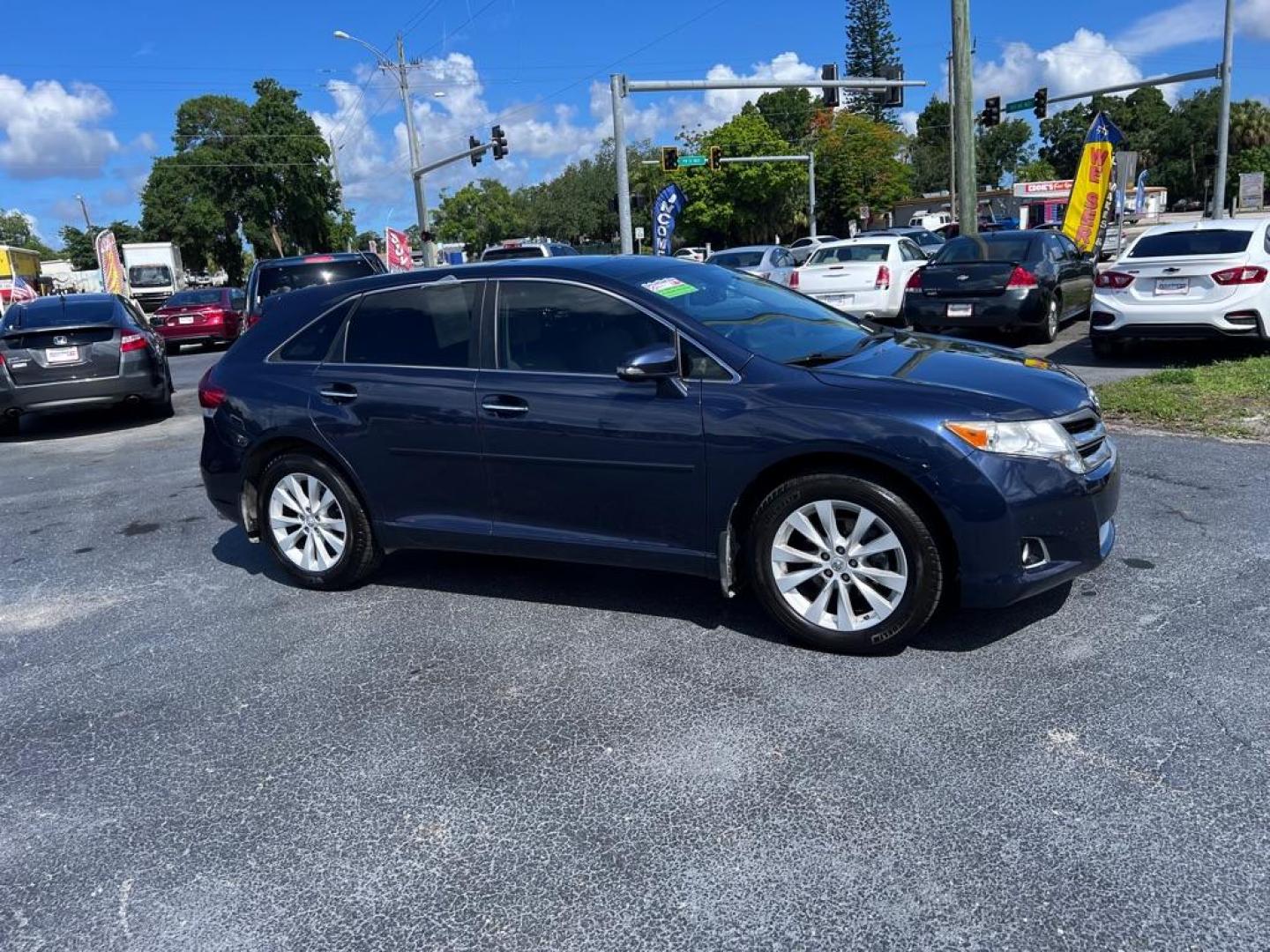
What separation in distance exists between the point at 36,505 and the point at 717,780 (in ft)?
22.3

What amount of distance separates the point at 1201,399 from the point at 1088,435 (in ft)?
17.9

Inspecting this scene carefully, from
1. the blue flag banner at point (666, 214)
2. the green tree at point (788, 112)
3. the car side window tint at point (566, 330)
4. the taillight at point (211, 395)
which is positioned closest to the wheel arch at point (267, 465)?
the taillight at point (211, 395)

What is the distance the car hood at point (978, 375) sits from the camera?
3.84 meters

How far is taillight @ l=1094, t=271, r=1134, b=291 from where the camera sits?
10.5 meters

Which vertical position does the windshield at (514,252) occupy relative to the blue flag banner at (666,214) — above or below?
below

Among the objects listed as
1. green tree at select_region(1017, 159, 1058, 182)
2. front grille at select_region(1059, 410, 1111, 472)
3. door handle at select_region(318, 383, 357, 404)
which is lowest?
front grille at select_region(1059, 410, 1111, 472)

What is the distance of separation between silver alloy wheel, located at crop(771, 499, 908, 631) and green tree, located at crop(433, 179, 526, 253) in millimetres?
101306

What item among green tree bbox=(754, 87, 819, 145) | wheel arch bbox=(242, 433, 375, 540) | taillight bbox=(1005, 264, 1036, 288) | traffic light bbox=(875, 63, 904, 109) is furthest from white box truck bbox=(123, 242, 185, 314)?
green tree bbox=(754, 87, 819, 145)

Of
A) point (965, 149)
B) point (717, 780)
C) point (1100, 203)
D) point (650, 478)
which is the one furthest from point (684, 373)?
point (1100, 203)

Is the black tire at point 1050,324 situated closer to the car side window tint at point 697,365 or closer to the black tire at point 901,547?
the car side window tint at point 697,365

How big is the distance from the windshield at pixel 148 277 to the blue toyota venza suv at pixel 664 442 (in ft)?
140

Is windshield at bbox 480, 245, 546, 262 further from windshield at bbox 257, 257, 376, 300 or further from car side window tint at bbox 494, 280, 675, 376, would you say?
car side window tint at bbox 494, 280, 675, 376

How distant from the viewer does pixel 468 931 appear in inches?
101

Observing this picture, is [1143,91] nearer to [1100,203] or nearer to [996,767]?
[1100,203]
